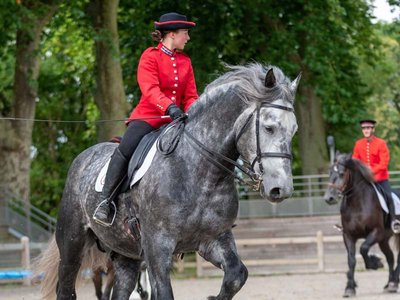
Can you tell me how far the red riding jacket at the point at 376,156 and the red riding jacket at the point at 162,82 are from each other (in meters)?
9.79

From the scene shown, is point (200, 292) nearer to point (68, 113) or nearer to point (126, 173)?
point (126, 173)

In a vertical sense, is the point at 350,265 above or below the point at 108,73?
below

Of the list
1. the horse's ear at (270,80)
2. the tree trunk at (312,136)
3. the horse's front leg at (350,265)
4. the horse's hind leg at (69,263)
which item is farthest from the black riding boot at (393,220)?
the tree trunk at (312,136)

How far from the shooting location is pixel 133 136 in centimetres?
958

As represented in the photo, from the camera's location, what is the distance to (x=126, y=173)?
954cm

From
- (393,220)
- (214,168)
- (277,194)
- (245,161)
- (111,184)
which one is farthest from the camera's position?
(393,220)

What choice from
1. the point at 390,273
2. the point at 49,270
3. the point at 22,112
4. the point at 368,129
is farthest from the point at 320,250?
the point at 49,270

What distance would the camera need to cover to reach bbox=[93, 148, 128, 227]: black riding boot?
31.2 feet

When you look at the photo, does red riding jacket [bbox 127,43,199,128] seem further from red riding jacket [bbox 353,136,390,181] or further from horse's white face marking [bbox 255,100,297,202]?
red riding jacket [bbox 353,136,390,181]

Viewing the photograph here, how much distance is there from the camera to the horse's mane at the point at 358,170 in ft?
61.6

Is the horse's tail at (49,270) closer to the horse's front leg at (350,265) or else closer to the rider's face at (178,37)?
the rider's face at (178,37)

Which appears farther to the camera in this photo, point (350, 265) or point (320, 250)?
point (320, 250)

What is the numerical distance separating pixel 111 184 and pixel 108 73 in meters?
16.6

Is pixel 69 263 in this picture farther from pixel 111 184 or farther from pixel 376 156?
pixel 376 156
